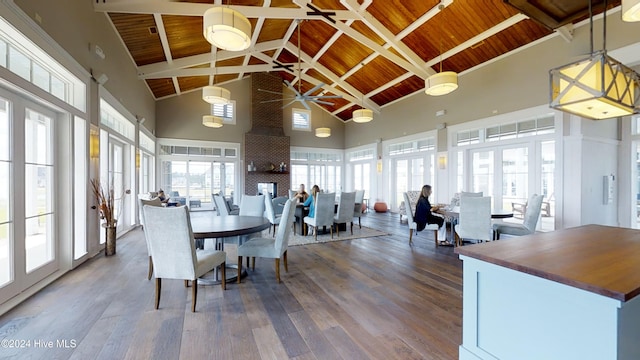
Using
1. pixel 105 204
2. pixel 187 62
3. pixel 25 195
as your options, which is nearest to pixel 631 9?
pixel 25 195

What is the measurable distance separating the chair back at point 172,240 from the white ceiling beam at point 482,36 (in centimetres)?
633

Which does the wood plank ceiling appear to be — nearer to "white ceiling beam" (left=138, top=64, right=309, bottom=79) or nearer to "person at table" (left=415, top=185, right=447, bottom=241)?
"white ceiling beam" (left=138, top=64, right=309, bottom=79)

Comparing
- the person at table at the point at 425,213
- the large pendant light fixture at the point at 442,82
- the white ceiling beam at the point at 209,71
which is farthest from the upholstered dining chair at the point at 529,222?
the white ceiling beam at the point at 209,71

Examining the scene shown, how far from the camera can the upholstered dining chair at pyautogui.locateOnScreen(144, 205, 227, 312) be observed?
2369 mm

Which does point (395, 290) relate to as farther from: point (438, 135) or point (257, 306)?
point (438, 135)

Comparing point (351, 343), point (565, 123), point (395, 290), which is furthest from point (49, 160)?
point (565, 123)

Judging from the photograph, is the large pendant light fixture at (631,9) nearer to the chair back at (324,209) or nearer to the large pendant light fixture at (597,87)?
the large pendant light fixture at (597,87)

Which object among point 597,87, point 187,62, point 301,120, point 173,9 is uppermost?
point 187,62

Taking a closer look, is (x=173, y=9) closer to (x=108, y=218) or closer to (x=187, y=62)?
(x=187, y=62)

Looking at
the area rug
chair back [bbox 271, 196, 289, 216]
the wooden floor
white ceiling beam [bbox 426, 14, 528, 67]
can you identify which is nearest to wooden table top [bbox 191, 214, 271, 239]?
the wooden floor

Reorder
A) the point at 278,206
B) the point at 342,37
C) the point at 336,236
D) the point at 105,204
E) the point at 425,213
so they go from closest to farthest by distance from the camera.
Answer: the point at 105,204 < the point at 425,213 < the point at 336,236 < the point at 278,206 < the point at 342,37

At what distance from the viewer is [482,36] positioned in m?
5.77

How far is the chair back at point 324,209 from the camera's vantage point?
17.1ft

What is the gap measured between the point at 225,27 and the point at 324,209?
3420 millimetres
